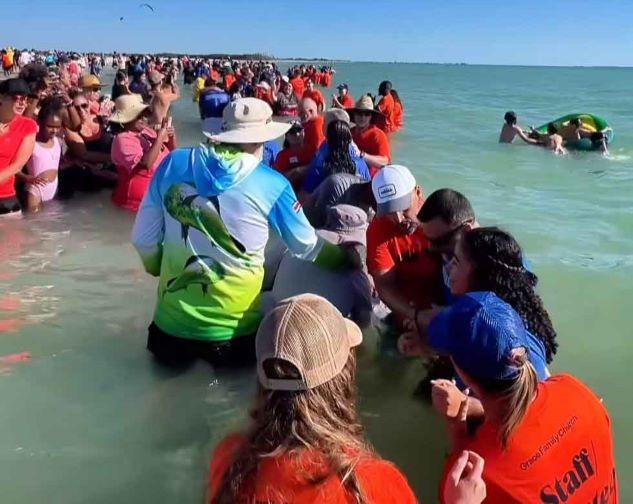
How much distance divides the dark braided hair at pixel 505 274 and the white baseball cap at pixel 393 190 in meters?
1.09

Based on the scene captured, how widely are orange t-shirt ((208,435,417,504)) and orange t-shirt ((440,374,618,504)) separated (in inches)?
17.7

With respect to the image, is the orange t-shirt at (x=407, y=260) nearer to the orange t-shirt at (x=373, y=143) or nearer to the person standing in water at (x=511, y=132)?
the orange t-shirt at (x=373, y=143)

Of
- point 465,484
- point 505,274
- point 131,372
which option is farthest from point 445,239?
point 131,372

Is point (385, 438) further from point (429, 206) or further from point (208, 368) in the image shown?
point (429, 206)

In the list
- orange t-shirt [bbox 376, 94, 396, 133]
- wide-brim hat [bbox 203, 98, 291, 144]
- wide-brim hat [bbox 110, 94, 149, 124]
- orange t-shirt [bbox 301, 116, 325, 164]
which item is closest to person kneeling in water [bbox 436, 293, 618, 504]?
wide-brim hat [bbox 203, 98, 291, 144]

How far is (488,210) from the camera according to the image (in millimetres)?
9148

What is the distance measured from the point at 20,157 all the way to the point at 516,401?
17.6 ft

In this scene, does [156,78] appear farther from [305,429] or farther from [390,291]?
[305,429]

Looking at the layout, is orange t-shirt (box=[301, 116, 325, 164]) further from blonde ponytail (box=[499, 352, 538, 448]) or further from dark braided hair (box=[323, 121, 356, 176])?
blonde ponytail (box=[499, 352, 538, 448])

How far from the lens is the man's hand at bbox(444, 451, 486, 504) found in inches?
68.0

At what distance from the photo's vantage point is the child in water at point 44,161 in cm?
670

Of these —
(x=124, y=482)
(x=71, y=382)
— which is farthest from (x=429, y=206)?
(x=71, y=382)

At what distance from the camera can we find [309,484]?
1529 millimetres

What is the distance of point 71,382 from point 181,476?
1090 mm
